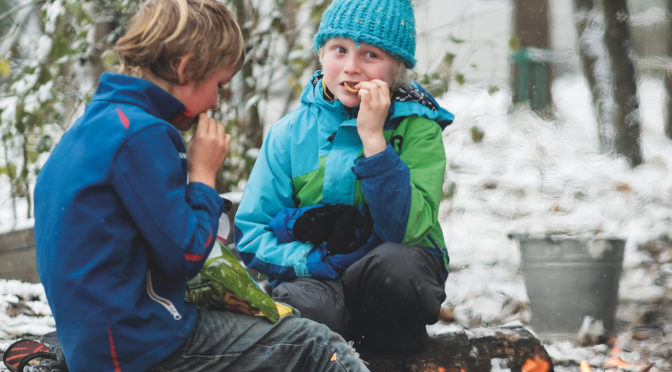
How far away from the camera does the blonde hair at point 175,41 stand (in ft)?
6.46

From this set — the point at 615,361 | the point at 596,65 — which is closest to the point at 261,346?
the point at 615,361

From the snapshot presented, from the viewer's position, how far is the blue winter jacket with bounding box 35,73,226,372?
5.87 feet

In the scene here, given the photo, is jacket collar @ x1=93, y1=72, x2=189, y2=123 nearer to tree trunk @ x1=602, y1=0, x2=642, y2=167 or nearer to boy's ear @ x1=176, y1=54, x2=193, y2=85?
boy's ear @ x1=176, y1=54, x2=193, y2=85

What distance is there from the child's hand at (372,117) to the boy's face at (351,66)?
0.13m

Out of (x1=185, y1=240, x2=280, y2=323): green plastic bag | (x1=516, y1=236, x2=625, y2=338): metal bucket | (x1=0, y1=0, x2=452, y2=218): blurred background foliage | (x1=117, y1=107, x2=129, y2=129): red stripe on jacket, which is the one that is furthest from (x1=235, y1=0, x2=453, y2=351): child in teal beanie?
(x1=0, y1=0, x2=452, y2=218): blurred background foliage

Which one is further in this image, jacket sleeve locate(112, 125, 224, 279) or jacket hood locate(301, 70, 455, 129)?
jacket hood locate(301, 70, 455, 129)

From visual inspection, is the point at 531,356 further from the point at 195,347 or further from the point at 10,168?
the point at 10,168

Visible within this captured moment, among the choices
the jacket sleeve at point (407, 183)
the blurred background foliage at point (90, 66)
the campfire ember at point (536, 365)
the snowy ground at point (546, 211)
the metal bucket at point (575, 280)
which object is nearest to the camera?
the jacket sleeve at point (407, 183)

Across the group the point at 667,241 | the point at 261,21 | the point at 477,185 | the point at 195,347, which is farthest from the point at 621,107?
the point at 195,347

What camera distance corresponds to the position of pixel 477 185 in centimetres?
714

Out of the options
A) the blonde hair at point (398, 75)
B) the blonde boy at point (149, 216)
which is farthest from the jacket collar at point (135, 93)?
the blonde hair at point (398, 75)

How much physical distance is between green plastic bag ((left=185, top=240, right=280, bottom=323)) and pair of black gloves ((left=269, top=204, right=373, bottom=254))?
526mm

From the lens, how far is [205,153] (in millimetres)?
2023

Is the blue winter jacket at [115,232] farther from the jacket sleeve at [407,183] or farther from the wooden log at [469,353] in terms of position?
the wooden log at [469,353]
